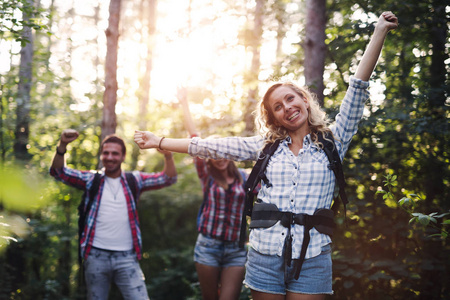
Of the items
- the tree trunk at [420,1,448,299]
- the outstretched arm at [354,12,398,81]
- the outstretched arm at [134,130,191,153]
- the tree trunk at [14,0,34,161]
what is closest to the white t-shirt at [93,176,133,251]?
the outstretched arm at [134,130,191,153]

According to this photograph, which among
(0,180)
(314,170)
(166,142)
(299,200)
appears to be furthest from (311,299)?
(0,180)

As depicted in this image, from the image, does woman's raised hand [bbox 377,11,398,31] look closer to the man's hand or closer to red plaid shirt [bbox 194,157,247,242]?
red plaid shirt [bbox 194,157,247,242]

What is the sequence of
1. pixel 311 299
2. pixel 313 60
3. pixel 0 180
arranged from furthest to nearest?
1. pixel 313 60
2. pixel 311 299
3. pixel 0 180

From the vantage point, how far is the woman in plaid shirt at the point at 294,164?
2510 mm

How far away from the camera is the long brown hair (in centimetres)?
479

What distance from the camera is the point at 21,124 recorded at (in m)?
7.70

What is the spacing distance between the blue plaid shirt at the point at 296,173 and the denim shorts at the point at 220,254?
1949mm

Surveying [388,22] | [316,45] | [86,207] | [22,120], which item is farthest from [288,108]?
[22,120]

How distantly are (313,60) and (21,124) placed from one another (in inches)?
221

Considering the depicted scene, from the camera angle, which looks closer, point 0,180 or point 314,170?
point 0,180

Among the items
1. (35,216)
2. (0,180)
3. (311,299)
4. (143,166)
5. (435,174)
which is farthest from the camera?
(143,166)

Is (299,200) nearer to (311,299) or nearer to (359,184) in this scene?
(311,299)

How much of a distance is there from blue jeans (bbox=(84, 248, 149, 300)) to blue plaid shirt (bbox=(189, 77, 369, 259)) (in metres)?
2.18

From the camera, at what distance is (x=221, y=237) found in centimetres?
458
